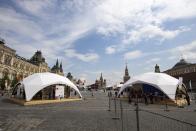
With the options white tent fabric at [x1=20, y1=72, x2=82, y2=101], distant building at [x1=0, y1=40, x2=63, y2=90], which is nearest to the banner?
white tent fabric at [x1=20, y1=72, x2=82, y2=101]

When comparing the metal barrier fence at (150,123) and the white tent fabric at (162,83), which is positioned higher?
the white tent fabric at (162,83)

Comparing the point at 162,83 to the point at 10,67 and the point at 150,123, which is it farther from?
the point at 10,67

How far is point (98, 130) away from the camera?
32.8 ft

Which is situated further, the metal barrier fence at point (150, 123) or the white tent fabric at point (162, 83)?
the white tent fabric at point (162, 83)

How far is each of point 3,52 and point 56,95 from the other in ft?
164

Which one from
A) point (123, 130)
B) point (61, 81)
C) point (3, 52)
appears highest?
point (3, 52)

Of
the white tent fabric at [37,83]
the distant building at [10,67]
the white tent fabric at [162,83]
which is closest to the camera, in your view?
the white tent fabric at [162,83]

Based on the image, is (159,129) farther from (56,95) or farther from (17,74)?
(17,74)

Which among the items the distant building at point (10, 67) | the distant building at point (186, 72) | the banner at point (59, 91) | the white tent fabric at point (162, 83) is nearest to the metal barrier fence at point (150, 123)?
the white tent fabric at point (162, 83)

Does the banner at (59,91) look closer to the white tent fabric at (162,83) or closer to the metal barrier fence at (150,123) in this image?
the white tent fabric at (162,83)

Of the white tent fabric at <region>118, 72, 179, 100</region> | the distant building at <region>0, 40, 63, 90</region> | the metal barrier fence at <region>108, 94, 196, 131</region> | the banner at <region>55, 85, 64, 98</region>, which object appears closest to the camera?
the metal barrier fence at <region>108, 94, 196, 131</region>

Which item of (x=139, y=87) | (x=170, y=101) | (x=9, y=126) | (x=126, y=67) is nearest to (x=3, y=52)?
(x=139, y=87)

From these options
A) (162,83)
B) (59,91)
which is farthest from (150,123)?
(59,91)

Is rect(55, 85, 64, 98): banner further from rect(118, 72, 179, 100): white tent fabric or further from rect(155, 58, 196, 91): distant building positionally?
rect(155, 58, 196, 91): distant building
